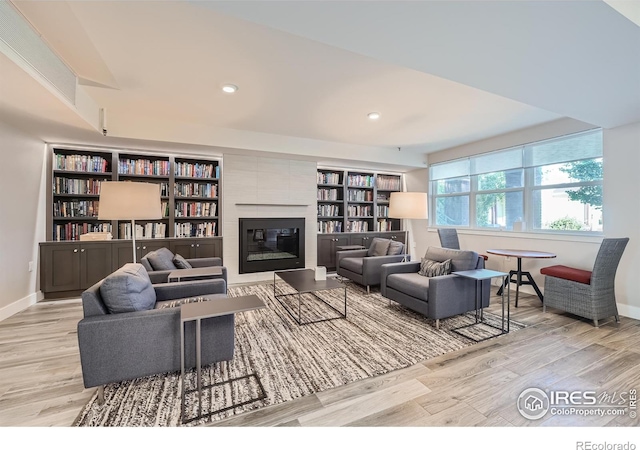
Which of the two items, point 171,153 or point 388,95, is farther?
point 171,153

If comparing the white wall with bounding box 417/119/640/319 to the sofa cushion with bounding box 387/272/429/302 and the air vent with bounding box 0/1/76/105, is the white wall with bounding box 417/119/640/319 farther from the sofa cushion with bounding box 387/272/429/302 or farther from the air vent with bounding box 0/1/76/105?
the air vent with bounding box 0/1/76/105

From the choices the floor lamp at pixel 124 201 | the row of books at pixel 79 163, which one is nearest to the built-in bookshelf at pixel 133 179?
the row of books at pixel 79 163

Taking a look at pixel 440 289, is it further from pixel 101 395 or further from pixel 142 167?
Result: pixel 142 167

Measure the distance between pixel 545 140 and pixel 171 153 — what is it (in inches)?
236

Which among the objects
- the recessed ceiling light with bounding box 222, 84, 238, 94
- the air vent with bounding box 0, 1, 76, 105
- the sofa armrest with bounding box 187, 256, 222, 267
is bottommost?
the sofa armrest with bounding box 187, 256, 222, 267

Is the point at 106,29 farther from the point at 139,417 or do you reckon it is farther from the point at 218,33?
the point at 139,417

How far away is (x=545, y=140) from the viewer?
13.3 ft

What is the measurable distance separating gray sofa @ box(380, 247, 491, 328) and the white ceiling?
1.82 meters

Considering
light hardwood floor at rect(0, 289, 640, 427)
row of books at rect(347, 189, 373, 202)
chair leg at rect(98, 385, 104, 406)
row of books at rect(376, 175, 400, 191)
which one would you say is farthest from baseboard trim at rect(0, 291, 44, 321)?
row of books at rect(376, 175, 400, 191)

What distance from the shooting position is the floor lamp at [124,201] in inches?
97.3

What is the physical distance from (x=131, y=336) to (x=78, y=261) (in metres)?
3.16

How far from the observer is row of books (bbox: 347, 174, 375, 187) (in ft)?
20.5

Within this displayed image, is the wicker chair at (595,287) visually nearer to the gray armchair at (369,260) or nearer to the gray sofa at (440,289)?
the gray sofa at (440,289)
